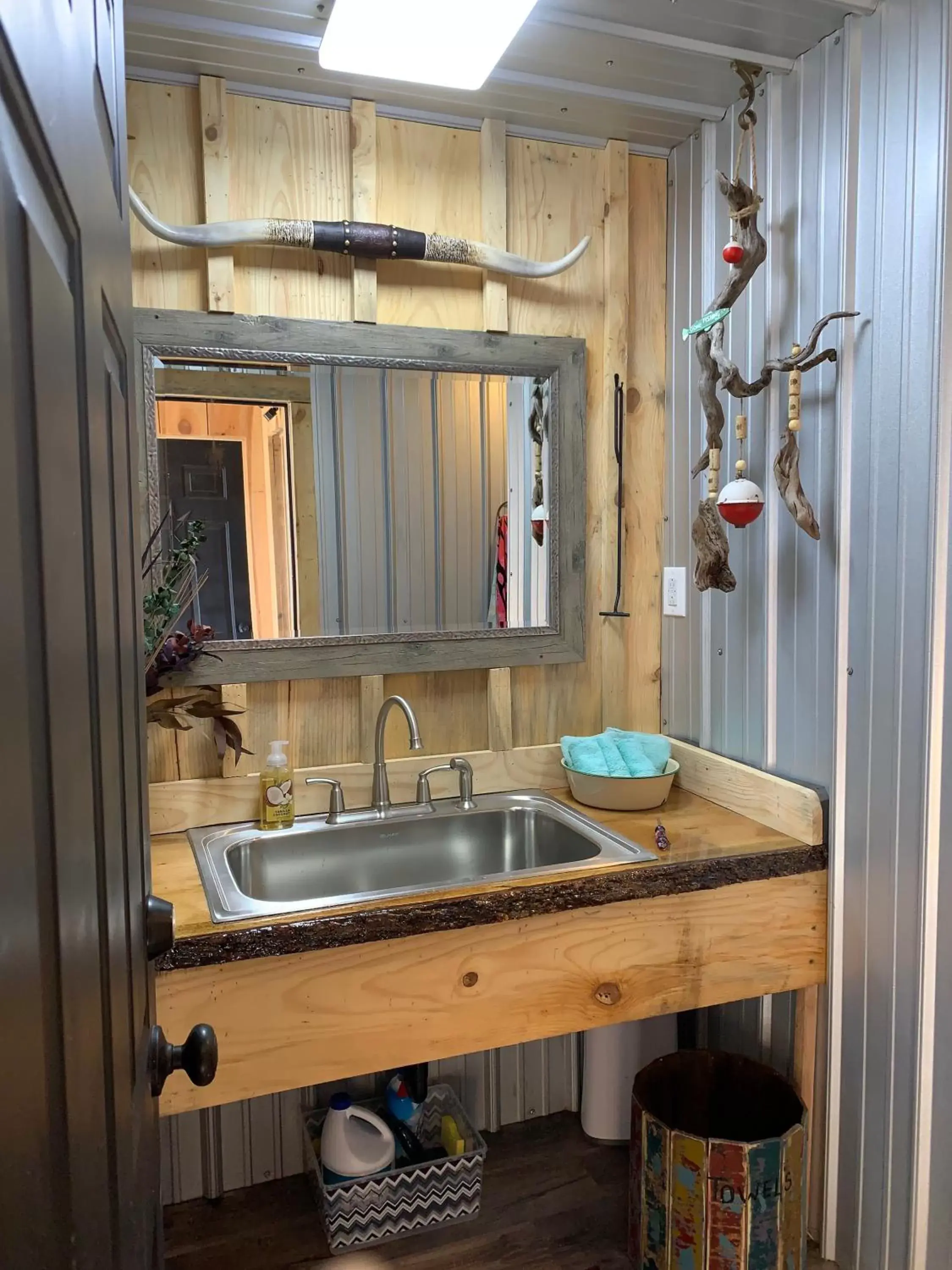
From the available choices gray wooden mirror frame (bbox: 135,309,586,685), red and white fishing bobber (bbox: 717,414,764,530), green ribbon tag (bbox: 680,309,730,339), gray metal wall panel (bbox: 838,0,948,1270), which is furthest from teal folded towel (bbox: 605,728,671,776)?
green ribbon tag (bbox: 680,309,730,339)

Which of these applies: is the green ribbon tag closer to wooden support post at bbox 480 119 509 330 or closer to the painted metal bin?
wooden support post at bbox 480 119 509 330

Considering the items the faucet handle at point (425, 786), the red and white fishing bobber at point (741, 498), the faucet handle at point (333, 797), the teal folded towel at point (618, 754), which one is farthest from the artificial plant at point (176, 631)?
the red and white fishing bobber at point (741, 498)

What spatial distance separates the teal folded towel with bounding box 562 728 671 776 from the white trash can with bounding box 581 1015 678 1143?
60 centimetres

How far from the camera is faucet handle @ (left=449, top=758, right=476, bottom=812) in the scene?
1.86 meters

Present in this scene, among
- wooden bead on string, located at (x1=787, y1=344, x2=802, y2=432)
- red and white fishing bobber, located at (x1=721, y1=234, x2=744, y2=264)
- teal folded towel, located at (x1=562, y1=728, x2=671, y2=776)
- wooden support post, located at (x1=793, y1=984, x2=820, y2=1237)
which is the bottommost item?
wooden support post, located at (x1=793, y1=984, x2=820, y2=1237)

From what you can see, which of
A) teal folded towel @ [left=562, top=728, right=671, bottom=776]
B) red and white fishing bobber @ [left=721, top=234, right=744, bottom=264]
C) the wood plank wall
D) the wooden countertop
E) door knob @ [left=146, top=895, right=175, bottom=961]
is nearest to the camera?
door knob @ [left=146, top=895, right=175, bottom=961]

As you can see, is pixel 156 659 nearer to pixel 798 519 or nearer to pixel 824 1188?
pixel 798 519

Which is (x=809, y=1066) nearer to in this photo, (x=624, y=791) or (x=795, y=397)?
(x=624, y=791)

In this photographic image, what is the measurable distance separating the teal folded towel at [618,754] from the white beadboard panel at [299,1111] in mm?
698

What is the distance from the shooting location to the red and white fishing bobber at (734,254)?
1.60m

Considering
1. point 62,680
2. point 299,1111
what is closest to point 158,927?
point 62,680

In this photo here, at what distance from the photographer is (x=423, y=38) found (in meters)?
1.49

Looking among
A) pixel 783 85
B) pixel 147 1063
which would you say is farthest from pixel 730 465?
pixel 147 1063

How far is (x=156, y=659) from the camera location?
1593 mm
